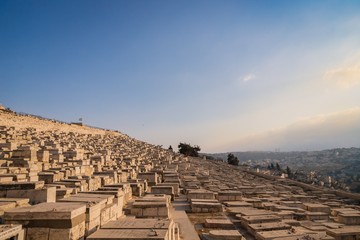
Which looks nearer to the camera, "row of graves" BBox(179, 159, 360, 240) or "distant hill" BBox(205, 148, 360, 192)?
"row of graves" BBox(179, 159, 360, 240)

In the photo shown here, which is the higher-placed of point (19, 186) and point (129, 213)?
point (19, 186)

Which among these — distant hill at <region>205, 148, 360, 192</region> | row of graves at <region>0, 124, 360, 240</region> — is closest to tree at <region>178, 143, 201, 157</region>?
distant hill at <region>205, 148, 360, 192</region>

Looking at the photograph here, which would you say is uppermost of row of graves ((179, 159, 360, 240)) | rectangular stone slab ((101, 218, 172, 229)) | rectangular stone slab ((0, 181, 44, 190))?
rectangular stone slab ((0, 181, 44, 190))

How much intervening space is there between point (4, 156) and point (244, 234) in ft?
38.0

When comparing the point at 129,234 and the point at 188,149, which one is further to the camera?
the point at 188,149

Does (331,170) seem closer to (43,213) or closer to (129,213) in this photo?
(129,213)

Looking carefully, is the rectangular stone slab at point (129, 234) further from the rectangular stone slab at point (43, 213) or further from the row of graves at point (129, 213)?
the rectangular stone slab at point (43, 213)

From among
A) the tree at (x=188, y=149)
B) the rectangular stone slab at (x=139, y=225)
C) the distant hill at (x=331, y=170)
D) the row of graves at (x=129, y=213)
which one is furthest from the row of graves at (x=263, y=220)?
the tree at (x=188, y=149)

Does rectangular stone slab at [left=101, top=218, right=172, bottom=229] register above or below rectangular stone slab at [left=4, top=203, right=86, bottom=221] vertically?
below

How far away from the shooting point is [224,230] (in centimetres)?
714

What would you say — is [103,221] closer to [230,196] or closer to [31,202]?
[31,202]

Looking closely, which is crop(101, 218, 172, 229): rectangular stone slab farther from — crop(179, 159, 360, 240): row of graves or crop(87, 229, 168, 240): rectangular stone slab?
crop(179, 159, 360, 240): row of graves

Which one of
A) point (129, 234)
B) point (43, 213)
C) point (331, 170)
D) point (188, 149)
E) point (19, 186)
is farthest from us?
point (331, 170)

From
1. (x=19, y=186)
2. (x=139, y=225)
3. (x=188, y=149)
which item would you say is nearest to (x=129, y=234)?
(x=139, y=225)
